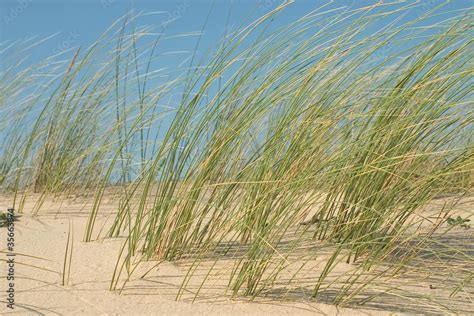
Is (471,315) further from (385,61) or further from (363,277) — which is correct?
(385,61)

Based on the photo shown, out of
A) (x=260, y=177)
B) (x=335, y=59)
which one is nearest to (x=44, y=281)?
(x=260, y=177)

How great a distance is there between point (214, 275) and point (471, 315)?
2.93 feet

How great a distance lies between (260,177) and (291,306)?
513 mm

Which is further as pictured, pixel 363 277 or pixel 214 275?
pixel 363 277

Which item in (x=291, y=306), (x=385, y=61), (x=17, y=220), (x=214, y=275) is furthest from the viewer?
(x=17, y=220)

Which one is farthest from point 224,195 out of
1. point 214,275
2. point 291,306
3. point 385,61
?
point 385,61

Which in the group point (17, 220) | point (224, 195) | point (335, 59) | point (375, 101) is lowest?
point (17, 220)

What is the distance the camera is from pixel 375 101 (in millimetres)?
2295

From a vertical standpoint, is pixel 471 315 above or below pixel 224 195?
below

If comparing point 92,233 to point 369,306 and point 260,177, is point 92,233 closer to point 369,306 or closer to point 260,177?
point 260,177

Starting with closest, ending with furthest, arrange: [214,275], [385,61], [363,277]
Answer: [214,275]
[363,277]
[385,61]

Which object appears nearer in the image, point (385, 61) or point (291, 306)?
point (291, 306)

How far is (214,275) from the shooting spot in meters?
1.99

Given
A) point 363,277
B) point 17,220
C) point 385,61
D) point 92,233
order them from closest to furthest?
1. point 363,277
2. point 385,61
3. point 92,233
4. point 17,220
